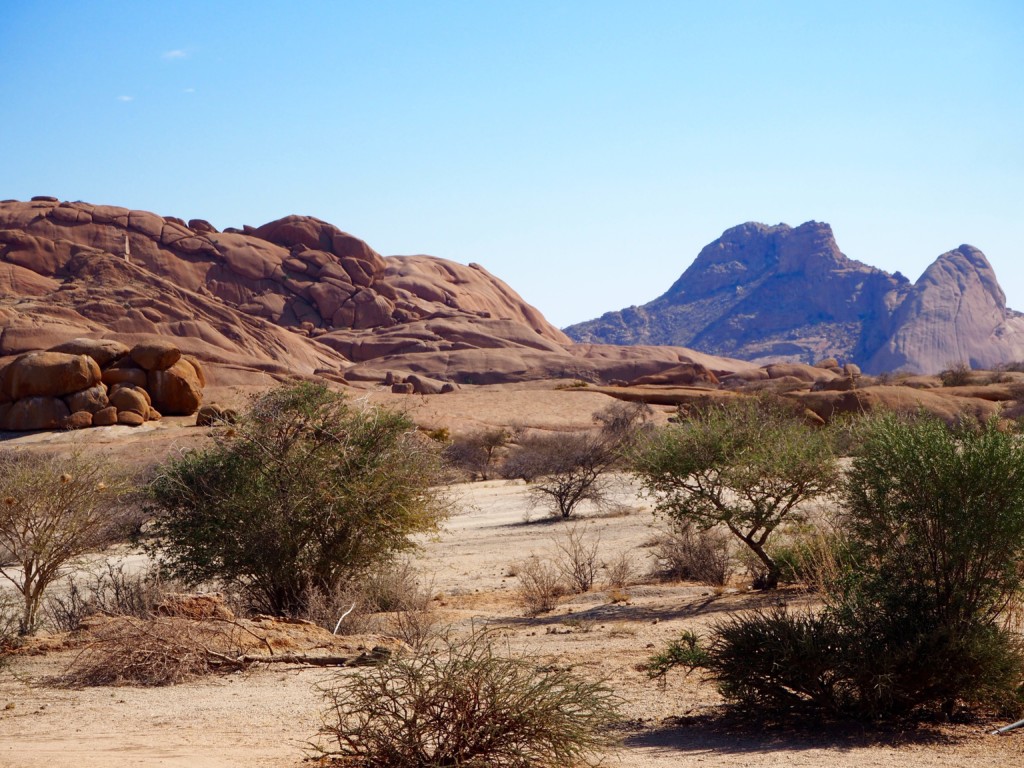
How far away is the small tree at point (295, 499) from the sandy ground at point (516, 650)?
1.87 metres

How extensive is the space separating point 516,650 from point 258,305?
281 feet

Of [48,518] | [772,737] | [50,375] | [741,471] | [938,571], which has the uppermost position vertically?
[50,375]

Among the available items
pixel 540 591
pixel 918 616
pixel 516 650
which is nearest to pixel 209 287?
pixel 540 591

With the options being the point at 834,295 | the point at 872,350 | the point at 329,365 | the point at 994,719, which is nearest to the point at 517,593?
the point at 994,719

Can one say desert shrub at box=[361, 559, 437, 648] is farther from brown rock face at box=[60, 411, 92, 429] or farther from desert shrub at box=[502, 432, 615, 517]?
brown rock face at box=[60, 411, 92, 429]

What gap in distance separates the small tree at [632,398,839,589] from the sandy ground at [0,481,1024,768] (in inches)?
67.6

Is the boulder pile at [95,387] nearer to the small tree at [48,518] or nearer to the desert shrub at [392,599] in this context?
the small tree at [48,518]

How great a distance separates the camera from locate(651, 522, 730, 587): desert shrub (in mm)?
16469

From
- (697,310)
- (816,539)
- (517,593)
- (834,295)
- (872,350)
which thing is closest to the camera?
(816,539)

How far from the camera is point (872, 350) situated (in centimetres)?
14975

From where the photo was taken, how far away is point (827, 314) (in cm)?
16900

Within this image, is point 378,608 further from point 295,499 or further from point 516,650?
point 516,650

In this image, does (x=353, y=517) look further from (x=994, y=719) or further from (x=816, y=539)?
(x=994, y=719)

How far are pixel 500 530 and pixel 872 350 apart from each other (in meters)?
137
